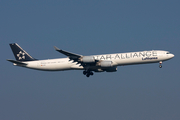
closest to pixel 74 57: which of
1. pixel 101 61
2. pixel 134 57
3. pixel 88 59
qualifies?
pixel 88 59

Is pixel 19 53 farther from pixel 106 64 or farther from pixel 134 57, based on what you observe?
pixel 134 57

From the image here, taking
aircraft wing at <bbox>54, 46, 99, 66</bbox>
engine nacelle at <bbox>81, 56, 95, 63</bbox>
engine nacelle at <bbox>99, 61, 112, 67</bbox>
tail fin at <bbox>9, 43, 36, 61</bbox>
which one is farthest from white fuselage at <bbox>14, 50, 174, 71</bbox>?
tail fin at <bbox>9, 43, 36, 61</bbox>

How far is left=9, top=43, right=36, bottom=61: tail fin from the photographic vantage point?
225 feet

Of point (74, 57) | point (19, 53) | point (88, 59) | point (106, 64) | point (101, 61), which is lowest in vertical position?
point (106, 64)

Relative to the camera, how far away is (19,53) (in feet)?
228

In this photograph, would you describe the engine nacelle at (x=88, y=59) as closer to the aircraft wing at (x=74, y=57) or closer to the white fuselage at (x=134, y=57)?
the aircraft wing at (x=74, y=57)

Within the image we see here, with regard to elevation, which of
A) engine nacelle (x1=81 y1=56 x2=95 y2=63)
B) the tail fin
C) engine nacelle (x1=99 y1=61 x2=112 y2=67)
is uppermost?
the tail fin

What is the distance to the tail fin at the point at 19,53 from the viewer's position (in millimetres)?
68625

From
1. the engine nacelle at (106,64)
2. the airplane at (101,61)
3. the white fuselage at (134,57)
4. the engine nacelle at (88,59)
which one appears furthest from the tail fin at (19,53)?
the engine nacelle at (106,64)

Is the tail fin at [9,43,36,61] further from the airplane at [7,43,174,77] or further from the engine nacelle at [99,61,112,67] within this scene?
the engine nacelle at [99,61,112,67]

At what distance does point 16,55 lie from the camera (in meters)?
69.4

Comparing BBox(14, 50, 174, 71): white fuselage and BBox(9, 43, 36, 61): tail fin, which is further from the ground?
BBox(9, 43, 36, 61): tail fin

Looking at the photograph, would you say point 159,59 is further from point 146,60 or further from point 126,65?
point 126,65

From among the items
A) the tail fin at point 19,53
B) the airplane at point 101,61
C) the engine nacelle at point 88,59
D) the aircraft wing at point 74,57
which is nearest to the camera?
the aircraft wing at point 74,57
